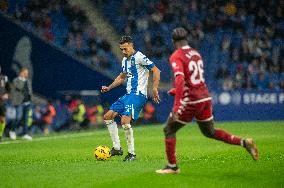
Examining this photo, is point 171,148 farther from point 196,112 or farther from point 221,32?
point 221,32

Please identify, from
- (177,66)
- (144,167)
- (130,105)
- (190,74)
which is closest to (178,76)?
(177,66)

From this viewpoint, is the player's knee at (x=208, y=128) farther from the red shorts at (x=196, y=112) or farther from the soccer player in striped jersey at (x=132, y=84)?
the soccer player in striped jersey at (x=132, y=84)

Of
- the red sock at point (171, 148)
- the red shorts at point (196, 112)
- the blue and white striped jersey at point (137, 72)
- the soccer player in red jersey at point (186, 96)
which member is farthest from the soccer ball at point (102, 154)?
the red shorts at point (196, 112)

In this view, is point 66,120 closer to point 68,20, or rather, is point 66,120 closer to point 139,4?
point 68,20

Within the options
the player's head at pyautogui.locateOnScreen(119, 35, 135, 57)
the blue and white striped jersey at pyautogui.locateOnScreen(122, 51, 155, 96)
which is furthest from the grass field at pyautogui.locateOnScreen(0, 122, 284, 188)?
the player's head at pyautogui.locateOnScreen(119, 35, 135, 57)

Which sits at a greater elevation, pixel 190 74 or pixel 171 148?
pixel 190 74

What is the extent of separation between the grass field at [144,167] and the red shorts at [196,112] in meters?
0.88

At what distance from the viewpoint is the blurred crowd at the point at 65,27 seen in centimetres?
3521

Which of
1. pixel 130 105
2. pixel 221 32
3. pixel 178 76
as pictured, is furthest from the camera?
pixel 221 32

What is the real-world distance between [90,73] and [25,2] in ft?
19.3

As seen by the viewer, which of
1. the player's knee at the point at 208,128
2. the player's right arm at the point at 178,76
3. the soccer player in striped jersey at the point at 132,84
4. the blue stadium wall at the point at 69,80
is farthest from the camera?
the blue stadium wall at the point at 69,80

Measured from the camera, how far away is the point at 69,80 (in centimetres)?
3278

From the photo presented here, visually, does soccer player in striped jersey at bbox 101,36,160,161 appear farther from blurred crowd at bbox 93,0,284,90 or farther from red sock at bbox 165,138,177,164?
blurred crowd at bbox 93,0,284,90

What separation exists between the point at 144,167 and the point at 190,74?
91.9 inches
